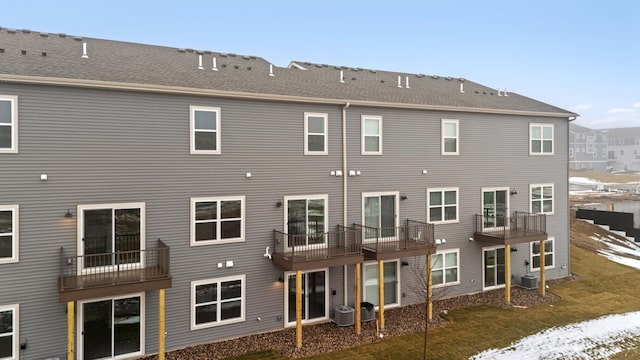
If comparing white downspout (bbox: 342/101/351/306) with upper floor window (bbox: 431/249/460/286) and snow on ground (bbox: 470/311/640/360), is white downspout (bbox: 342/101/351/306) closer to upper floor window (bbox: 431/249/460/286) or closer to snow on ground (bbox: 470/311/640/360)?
upper floor window (bbox: 431/249/460/286)

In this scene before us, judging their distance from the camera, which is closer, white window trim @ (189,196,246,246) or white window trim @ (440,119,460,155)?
white window trim @ (189,196,246,246)

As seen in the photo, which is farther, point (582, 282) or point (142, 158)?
point (582, 282)

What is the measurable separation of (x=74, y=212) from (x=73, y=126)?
7.36 ft

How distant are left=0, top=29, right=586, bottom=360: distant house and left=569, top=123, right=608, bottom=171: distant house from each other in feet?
271

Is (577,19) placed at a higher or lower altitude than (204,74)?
higher

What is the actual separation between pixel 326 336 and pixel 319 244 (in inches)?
116

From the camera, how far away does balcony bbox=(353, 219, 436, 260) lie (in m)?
12.9

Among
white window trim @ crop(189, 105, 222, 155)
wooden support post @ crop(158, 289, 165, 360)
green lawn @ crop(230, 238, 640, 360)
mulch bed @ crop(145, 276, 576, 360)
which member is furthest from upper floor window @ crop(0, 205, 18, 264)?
green lawn @ crop(230, 238, 640, 360)

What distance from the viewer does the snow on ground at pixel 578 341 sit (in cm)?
1109

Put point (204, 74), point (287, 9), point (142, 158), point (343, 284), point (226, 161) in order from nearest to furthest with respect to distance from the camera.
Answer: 1. point (142, 158)
2. point (226, 161)
3. point (204, 74)
4. point (343, 284)
5. point (287, 9)

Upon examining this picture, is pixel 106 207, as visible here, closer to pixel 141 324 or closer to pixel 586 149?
pixel 141 324

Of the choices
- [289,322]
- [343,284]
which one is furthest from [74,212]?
[343,284]

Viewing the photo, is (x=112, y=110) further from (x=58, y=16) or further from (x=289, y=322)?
(x=58, y=16)

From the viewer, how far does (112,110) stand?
10.5 meters
